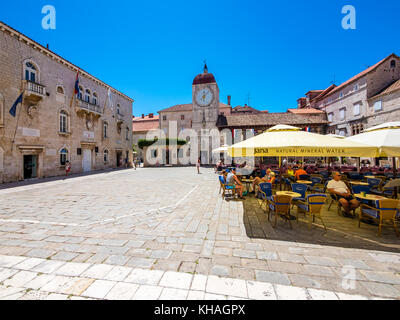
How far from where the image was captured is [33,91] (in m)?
14.0

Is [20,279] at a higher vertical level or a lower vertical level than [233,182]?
lower

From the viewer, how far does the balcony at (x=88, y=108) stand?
61.0ft

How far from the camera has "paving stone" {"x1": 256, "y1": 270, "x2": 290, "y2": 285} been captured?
8.18 ft

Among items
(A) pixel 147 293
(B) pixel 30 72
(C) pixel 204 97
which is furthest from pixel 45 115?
(C) pixel 204 97

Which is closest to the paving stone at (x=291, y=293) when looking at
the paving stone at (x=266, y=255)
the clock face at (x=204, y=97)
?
the paving stone at (x=266, y=255)

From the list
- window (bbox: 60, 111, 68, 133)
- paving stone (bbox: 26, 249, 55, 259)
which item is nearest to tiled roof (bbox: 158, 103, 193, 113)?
window (bbox: 60, 111, 68, 133)

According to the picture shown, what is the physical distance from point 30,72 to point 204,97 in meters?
22.3

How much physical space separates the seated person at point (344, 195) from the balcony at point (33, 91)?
20553mm

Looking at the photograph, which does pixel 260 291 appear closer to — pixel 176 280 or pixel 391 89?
pixel 176 280

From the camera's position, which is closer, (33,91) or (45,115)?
(33,91)

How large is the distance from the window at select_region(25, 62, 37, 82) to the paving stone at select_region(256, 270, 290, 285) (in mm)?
20735

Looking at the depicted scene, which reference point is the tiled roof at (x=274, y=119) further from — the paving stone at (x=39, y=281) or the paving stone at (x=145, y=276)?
the paving stone at (x=39, y=281)

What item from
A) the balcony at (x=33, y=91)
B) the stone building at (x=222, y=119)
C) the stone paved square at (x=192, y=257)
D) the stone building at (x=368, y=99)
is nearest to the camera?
the stone paved square at (x=192, y=257)
